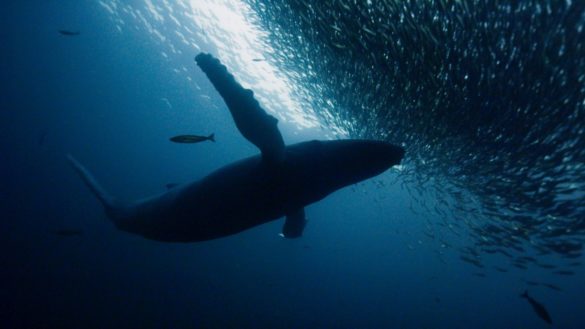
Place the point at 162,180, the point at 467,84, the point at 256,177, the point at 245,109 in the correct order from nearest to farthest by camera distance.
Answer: the point at 245,109
the point at 256,177
the point at 467,84
the point at 162,180

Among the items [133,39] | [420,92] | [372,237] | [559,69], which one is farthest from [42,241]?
[372,237]

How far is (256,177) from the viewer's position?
10.6ft

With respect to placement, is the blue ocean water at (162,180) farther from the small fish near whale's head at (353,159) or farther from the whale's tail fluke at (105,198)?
the small fish near whale's head at (353,159)

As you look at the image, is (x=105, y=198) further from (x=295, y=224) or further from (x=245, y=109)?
(x=245, y=109)

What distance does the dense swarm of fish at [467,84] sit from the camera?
5457 millimetres

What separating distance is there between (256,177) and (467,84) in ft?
18.2

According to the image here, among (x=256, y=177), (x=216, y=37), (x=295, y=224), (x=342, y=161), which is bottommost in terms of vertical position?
(x=295, y=224)

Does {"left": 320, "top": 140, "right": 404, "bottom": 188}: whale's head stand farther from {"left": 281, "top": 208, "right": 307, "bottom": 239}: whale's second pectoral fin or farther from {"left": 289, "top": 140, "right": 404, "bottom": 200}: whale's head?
{"left": 281, "top": 208, "right": 307, "bottom": 239}: whale's second pectoral fin

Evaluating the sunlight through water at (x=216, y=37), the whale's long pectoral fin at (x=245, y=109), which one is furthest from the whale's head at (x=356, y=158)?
the sunlight through water at (x=216, y=37)

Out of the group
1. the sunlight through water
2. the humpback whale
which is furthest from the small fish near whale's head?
the sunlight through water

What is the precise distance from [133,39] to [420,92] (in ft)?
98.6

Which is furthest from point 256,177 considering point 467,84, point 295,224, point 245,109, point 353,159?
point 467,84

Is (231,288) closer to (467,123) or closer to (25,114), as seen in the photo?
(467,123)

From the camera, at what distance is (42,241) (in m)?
25.9
